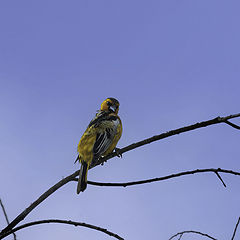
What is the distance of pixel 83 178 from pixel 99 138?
1866mm

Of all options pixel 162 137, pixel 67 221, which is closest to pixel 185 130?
pixel 162 137

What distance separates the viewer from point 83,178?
5.24m

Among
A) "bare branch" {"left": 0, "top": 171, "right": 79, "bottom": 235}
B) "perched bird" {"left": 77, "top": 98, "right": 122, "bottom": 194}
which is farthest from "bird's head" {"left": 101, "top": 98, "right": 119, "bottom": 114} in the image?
"bare branch" {"left": 0, "top": 171, "right": 79, "bottom": 235}

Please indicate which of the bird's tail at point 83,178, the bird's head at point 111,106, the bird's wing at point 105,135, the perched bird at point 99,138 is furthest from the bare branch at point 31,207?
the bird's head at point 111,106

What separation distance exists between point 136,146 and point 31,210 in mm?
1382

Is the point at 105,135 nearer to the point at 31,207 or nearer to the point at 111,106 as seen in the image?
the point at 111,106

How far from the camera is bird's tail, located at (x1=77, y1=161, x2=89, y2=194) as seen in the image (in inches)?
185

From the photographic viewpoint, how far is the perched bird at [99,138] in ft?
21.7

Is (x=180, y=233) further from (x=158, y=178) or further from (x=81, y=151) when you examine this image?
(x=81, y=151)

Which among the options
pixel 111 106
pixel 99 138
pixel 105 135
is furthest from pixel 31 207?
pixel 111 106

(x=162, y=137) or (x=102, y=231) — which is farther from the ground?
(x=162, y=137)

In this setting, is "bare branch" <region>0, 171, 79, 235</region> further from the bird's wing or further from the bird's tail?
the bird's wing

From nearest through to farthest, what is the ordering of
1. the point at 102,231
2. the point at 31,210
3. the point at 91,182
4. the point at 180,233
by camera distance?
the point at 102,231
the point at 31,210
the point at 180,233
the point at 91,182

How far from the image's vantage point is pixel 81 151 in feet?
22.2
